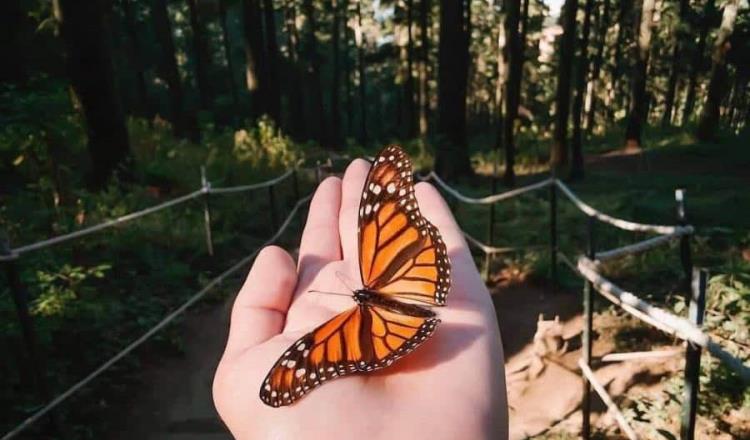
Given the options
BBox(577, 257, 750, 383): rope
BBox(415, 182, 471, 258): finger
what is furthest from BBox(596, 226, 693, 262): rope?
BBox(415, 182, 471, 258): finger

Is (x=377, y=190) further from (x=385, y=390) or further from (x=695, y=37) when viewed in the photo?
(x=695, y=37)

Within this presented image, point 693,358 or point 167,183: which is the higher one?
point 693,358

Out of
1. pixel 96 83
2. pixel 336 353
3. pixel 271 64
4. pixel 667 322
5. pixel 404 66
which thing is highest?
pixel 271 64

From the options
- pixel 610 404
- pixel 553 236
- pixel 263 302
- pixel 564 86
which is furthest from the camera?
pixel 564 86

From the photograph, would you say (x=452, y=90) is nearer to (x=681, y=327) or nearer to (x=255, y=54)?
(x=255, y=54)

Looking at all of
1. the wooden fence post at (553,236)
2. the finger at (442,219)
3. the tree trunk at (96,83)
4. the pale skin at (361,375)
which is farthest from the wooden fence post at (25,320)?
the tree trunk at (96,83)

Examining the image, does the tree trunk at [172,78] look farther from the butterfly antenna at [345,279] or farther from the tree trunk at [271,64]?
the butterfly antenna at [345,279]

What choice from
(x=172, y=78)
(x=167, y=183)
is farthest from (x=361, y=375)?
(x=172, y=78)

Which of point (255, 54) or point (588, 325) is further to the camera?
point (255, 54)
